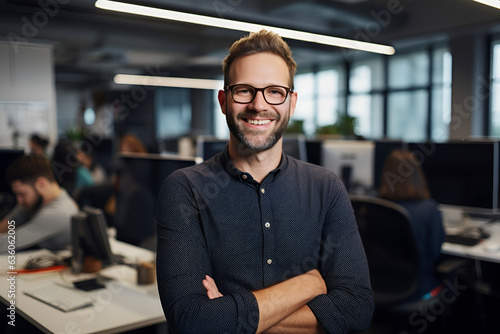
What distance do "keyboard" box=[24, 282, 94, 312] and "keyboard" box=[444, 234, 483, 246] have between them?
214 cm

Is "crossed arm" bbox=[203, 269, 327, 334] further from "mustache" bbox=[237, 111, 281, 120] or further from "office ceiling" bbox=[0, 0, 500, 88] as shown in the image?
"office ceiling" bbox=[0, 0, 500, 88]

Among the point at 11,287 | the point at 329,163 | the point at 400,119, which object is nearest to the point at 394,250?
the point at 329,163

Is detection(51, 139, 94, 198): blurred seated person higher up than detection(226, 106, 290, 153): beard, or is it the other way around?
detection(226, 106, 290, 153): beard

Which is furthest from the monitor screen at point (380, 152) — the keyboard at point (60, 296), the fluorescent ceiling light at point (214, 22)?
the keyboard at point (60, 296)

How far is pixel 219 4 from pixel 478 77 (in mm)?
4262

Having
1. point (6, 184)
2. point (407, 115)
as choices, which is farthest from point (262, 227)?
point (407, 115)

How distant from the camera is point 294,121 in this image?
7691 mm

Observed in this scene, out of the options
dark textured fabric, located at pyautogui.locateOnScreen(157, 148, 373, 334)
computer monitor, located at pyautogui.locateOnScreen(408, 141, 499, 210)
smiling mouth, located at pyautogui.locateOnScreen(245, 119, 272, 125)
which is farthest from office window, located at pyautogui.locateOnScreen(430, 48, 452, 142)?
smiling mouth, located at pyautogui.locateOnScreen(245, 119, 272, 125)

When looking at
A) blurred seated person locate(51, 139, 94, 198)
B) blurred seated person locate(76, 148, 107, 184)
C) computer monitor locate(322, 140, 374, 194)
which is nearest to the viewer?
computer monitor locate(322, 140, 374, 194)

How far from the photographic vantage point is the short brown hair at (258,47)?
1.40 m

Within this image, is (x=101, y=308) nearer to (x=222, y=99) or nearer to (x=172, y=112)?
(x=222, y=99)

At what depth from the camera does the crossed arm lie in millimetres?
1254

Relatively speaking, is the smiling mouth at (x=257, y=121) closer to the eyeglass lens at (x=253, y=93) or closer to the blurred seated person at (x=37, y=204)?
the eyeglass lens at (x=253, y=93)

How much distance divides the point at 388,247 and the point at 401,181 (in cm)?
53
